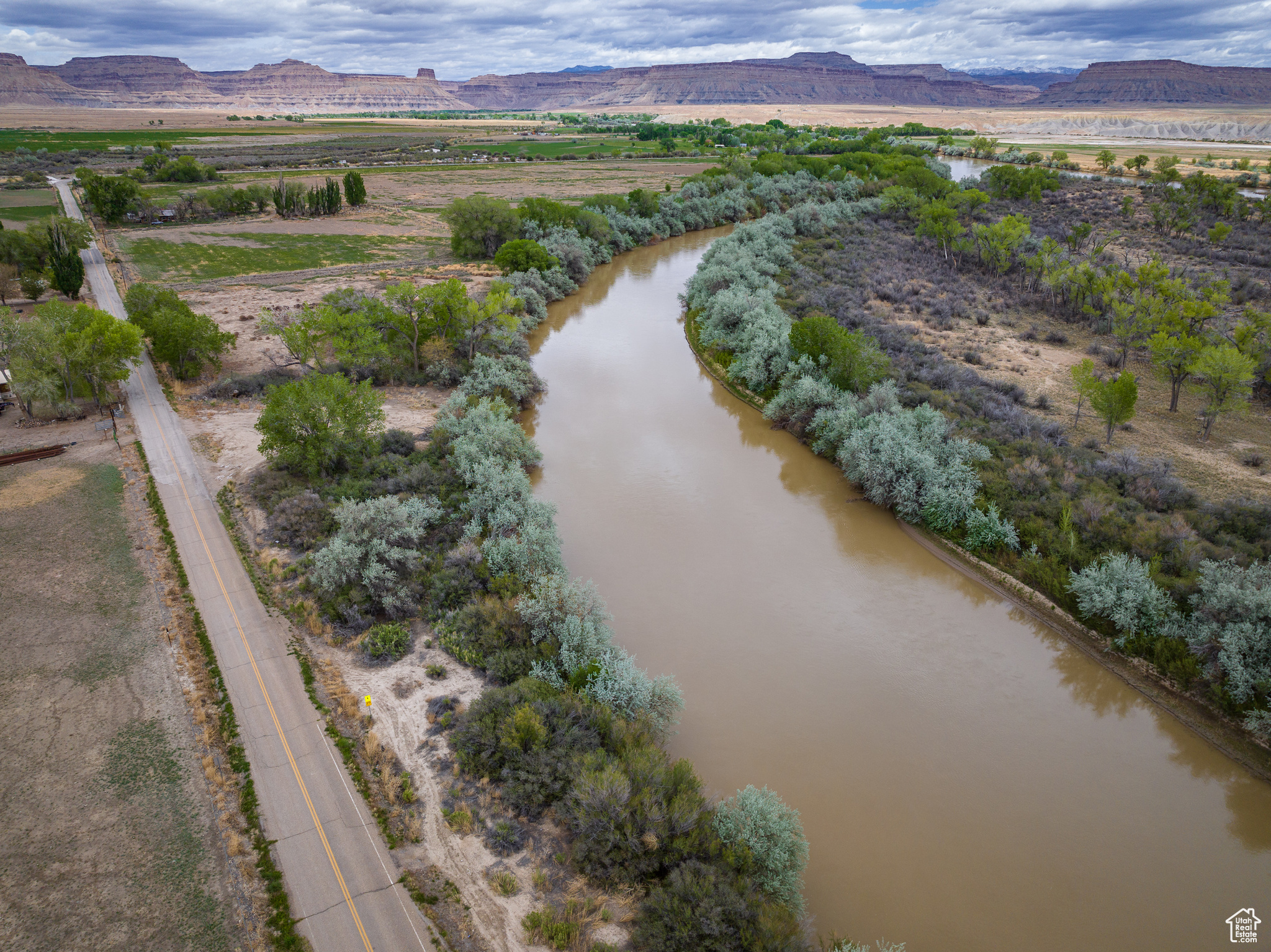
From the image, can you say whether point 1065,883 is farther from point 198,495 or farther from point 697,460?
point 198,495

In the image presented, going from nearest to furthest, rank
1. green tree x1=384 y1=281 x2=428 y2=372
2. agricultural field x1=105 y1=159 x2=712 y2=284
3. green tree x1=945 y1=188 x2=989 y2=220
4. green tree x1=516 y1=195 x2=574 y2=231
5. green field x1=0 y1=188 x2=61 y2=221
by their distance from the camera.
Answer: green tree x1=384 y1=281 x2=428 y2=372, agricultural field x1=105 y1=159 x2=712 y2=284, green tree x1=516 y1=195 x2=574 y2=231, green tree x1=945 y1=188 x2=989 y2=220, green field x1=0 y1=188 x2=61 y2=221

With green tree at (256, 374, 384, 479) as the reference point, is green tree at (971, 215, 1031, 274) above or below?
above

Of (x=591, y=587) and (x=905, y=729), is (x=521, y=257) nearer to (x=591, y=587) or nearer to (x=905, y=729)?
(x=591, y=587)

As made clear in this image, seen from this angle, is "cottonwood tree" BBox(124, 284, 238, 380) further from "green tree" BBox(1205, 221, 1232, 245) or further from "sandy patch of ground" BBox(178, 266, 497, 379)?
"green tree" BBox(1205, 221, 1232, 245)

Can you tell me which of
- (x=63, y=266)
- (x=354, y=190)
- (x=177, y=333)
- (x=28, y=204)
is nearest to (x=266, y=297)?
(x=63, y=266)

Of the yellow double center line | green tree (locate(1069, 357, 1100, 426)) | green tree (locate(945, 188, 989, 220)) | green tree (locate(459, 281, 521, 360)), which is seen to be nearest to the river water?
the yellow double center line

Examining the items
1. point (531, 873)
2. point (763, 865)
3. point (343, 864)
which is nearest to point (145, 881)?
point (343, 864)

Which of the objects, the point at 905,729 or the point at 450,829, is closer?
the point at 450,829

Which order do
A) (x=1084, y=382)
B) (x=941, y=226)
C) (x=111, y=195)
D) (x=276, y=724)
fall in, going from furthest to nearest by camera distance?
(x=111, y=195), (x=941, y=226), (x=1084, y=382), (x=276, y=724)
